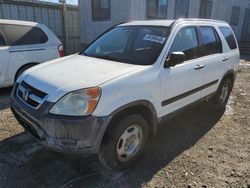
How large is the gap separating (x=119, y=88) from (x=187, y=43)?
1.63 meters

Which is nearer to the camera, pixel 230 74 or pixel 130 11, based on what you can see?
pixel 230 74

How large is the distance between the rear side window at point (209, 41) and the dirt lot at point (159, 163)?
53.4 inches

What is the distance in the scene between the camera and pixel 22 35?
18.0ft

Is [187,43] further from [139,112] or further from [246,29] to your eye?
[246,29]

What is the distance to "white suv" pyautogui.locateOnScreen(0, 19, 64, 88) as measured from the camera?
5207 millimetres

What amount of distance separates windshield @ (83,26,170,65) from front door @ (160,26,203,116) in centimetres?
23

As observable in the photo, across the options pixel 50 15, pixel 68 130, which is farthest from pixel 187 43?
pixel 50 15

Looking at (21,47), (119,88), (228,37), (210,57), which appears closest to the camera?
(119,88)

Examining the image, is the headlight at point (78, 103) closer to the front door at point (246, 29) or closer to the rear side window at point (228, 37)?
the rear side window at point (228, 37)

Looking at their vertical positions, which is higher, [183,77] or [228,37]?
[228,37]

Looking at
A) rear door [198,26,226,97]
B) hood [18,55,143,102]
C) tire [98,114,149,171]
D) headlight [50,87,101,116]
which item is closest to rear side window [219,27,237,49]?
rear door [198,26,226,97]

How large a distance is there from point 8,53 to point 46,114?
348 cm

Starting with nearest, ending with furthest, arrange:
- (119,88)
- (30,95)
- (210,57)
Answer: (119,88) → (30,95) → (210,57)

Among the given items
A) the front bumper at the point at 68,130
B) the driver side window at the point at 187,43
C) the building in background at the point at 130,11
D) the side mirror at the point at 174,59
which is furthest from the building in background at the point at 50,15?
the front bumper at the point at 68,130
